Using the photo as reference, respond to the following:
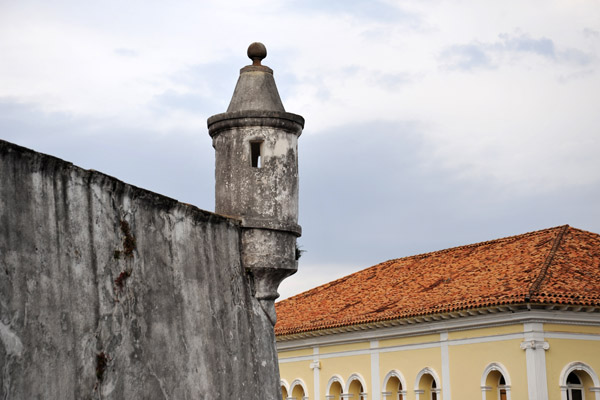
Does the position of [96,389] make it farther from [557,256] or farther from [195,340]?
[557,256]

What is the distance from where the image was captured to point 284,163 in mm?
9656

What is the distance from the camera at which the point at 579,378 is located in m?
21.2

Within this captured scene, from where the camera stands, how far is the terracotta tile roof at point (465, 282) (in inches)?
831

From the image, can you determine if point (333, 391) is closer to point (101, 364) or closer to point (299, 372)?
point (299, 372)

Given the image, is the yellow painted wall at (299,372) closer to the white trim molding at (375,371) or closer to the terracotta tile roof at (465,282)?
the terracotta tile roof at (465,282)

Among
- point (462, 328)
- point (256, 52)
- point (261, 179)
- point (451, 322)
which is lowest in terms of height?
point (462, 328)

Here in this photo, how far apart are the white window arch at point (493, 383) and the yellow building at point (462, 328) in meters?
0.02

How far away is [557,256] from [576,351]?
9.59 feet

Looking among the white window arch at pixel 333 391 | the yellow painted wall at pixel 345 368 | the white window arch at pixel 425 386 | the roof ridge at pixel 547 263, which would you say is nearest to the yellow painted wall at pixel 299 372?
the yellow painted wall at pixel 345 368

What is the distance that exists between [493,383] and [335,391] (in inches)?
278

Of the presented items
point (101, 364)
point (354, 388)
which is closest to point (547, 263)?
point (354, 388)

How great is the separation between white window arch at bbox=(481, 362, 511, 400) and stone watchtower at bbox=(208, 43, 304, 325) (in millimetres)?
13349

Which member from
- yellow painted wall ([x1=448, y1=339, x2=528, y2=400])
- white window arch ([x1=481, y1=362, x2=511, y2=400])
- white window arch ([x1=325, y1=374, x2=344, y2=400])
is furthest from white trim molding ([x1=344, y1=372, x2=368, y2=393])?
white window arch ([x1=481, y1=362, x2=511, y2=400])

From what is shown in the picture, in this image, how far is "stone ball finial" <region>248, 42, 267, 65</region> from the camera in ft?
33.3
